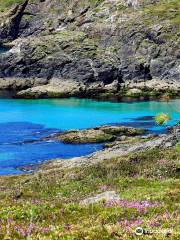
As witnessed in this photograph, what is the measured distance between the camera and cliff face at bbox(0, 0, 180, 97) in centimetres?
13938

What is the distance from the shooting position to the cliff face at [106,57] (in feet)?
457

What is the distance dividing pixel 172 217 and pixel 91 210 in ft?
13.2

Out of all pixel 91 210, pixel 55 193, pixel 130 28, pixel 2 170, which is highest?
pixel 130 28

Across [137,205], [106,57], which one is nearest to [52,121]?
[106,57]

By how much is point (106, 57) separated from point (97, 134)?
246ft

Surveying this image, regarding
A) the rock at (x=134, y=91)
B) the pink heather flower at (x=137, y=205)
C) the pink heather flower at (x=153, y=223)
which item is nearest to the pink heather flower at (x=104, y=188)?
the pink heather flower at (x=137, y=205)

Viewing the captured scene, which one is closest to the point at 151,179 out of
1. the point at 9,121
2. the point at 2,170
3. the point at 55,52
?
the point at 2,170

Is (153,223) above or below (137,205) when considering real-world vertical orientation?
above

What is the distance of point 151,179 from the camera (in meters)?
29.4

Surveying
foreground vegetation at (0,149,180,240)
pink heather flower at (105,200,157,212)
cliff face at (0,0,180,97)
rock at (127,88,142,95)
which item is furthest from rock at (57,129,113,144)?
pink heather flower at (105,200,157,212)

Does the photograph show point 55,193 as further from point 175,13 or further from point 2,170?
point 175,13

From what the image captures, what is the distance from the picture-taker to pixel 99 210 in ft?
57.8

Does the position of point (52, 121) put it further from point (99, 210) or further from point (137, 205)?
point (137, 205)

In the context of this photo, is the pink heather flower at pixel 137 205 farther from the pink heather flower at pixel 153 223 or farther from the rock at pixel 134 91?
the rock at pixel 134 91
